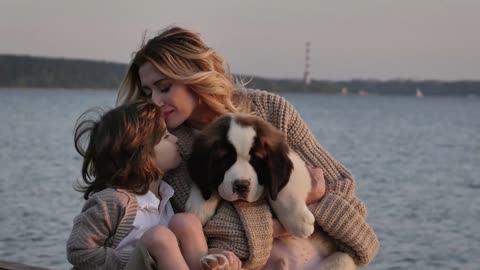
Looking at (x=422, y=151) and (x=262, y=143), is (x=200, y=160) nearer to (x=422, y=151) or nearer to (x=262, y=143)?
(x=262, y=143)

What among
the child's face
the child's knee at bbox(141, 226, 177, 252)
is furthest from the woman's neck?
the child's knee at bbox(141, 226, 177, 252)

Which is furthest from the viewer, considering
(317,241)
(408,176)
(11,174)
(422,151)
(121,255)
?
(422,151)

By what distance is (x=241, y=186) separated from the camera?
3561mm

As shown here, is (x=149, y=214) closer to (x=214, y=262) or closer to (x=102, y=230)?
(x=102, y=230)

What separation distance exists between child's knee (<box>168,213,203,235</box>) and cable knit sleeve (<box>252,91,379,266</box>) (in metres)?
0.67

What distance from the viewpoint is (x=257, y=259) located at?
3727 mm

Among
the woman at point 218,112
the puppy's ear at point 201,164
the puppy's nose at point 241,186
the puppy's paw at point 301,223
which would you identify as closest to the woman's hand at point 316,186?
the woman at point 218,112

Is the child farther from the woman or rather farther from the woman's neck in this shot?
the woman's neck

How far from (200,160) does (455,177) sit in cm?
2563

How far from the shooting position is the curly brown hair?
12.3ft

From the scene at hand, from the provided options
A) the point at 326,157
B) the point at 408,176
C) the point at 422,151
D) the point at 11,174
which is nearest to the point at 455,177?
the point at 408,176

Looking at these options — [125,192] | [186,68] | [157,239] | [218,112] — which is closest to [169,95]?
[186,68]

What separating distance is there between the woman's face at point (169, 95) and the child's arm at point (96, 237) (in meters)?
0.71

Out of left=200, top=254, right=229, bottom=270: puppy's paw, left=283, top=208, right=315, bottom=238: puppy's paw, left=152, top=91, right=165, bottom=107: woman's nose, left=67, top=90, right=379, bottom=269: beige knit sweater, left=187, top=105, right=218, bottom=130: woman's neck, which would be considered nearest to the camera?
left=200, top=254, right=229, bottom=270: puppy's paw
